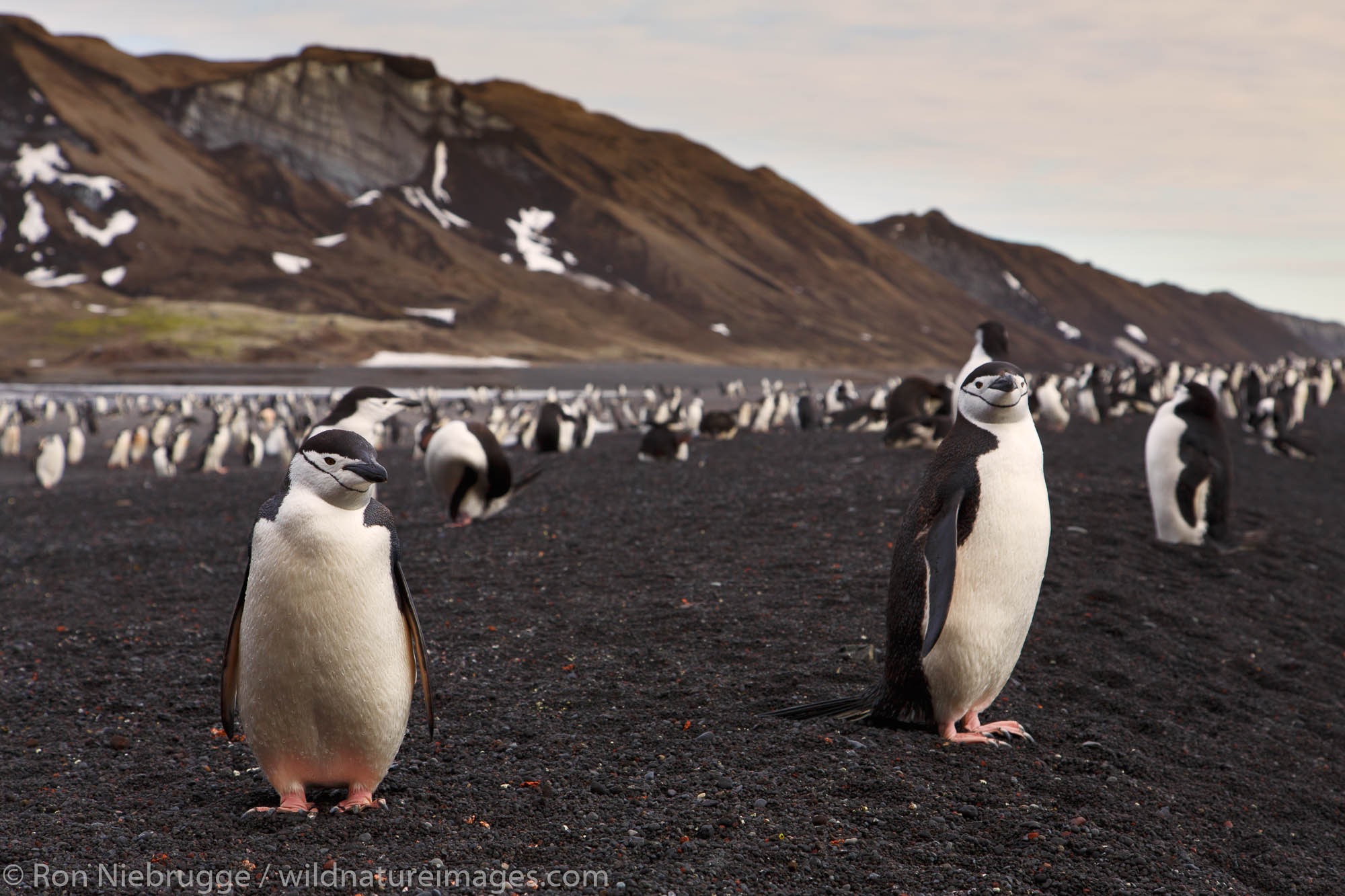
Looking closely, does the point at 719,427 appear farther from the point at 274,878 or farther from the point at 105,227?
the point at 105,227

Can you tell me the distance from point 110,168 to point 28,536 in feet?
314

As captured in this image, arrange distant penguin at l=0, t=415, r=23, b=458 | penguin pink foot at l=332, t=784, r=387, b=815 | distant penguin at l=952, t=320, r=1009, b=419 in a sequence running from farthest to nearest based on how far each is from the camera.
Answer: distant penguin at l=0, t=415, r=23, b=458, distant penguin at l=952, t=320, r=1009, b=419, penguin pink foot at l=332, t=784, r=387, b=815

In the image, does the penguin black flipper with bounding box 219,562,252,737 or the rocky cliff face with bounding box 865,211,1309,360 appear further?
the rocky cliff face with bounding box 865,211,1309,360

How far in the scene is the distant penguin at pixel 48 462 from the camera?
15.7 meters

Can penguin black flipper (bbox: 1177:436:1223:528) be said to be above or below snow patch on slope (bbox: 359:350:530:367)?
below

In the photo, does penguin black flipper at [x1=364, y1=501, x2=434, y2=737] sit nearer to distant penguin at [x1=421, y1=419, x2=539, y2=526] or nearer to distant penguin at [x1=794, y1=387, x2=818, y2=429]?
A: distant penguin at [x1=421, y1=419, x2=539, y2=526]

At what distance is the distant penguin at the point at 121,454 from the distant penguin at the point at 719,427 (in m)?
10.6

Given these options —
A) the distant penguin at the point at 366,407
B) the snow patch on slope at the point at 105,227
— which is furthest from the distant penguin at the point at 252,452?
the snow patch on slope at the point at 105,227

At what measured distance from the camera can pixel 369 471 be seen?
10.2ft

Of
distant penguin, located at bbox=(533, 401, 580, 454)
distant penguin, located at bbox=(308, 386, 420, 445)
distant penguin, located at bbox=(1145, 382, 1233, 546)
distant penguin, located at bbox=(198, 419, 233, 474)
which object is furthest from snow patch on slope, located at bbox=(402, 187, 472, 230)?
distant penguin, located at bbox=(1145, 382, 1233, 546)

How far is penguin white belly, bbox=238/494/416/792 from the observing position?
330 centimetres

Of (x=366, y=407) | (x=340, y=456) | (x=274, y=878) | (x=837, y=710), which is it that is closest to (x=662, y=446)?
(x=366, y=407)

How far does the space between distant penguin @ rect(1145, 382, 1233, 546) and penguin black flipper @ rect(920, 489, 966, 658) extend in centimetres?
517

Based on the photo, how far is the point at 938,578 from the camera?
3982 millimetres
